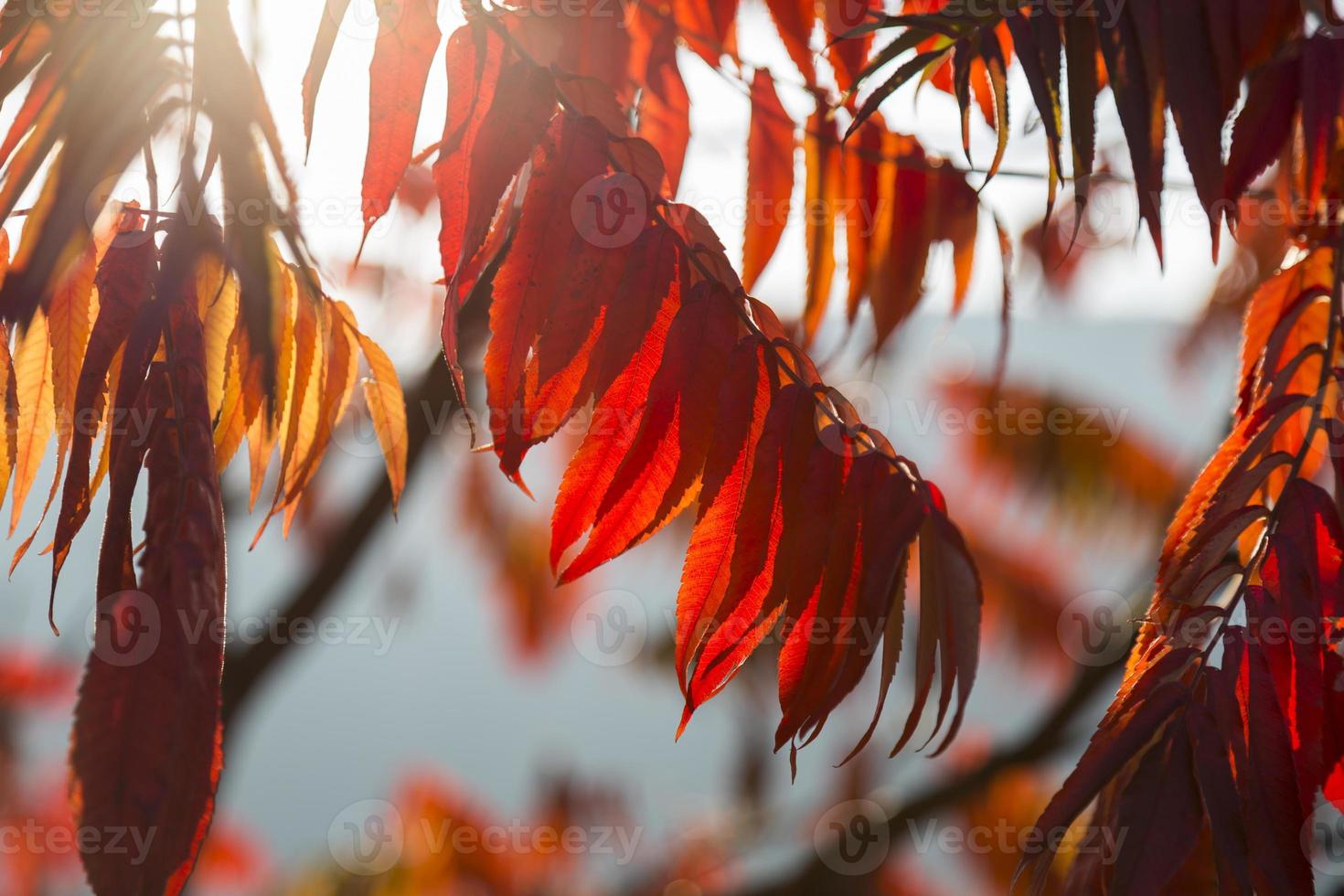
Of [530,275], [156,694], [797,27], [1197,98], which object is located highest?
[797,27]

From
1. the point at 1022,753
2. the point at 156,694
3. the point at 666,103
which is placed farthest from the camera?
the point at 1022,753

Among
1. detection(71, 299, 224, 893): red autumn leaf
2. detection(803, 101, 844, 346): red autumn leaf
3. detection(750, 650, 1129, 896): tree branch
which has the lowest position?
detection(750, 650, 1129, 896): tree branch

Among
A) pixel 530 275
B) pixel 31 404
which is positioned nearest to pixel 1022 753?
pixel 530 275

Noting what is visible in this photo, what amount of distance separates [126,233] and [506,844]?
510 centimetres

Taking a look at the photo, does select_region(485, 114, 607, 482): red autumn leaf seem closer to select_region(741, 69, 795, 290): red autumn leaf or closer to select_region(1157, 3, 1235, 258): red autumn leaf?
select_region(741, 69, 795, 290): red autumn leaf

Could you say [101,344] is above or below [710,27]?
below

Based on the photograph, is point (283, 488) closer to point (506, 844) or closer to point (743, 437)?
point (743, 437)

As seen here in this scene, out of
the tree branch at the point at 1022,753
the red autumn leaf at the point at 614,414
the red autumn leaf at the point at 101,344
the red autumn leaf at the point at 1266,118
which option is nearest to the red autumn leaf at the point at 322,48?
the red autumn leaf at the point at 101,344

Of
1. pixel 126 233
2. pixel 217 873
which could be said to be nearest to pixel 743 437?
pixel 126 233

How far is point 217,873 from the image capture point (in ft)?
18.0

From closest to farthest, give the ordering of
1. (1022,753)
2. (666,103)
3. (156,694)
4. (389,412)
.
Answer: (156,694), (389,412), (666,103), (1022,753)

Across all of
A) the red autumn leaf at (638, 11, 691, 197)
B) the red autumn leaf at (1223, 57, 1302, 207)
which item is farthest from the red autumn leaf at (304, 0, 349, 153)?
the red autumn leaf at (1223, 57, 1302, 207)

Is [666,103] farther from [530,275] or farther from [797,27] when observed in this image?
[530,275]

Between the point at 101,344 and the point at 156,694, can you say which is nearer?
the point at 156,694
